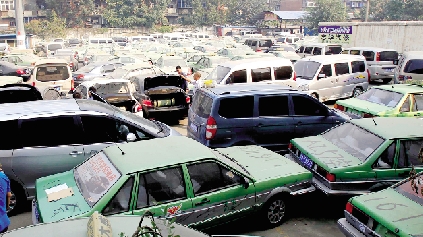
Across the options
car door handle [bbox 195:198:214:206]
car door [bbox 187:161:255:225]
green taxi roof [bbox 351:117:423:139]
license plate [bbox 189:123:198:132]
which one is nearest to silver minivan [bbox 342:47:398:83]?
green taxi roof [bbox 351:117:423:139]

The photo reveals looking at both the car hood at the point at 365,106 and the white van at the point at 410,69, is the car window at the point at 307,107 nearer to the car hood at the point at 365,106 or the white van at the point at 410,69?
the car hood at the point at 365,106

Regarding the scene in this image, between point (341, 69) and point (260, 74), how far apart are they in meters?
3.48

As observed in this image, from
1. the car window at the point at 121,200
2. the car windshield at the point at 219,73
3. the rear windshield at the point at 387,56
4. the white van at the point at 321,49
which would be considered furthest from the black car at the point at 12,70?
the car window at the point at 121,200

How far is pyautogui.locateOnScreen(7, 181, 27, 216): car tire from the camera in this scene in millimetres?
7086

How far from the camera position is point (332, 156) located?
24.5ft

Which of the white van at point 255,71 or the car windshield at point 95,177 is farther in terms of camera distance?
the white van at point 255,71

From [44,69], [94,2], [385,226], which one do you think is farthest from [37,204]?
[94,2]

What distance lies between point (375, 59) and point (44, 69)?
1467 cm

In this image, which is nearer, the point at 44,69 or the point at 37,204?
the point at 37,204

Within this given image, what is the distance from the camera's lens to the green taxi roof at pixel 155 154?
18.1 ft

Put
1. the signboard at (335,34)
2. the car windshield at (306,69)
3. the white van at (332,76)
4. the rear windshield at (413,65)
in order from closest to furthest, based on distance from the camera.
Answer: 1. the white van at (332,76)
2. the car windshield at (306,69)
3. the rear windshield at (413,65)
4. the signboard at (335,34)

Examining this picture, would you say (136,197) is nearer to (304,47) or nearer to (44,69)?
(44,69)

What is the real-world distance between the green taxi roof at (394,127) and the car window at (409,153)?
4.5 inches

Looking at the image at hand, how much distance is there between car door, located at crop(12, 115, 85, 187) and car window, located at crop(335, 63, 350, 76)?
10831 mm
